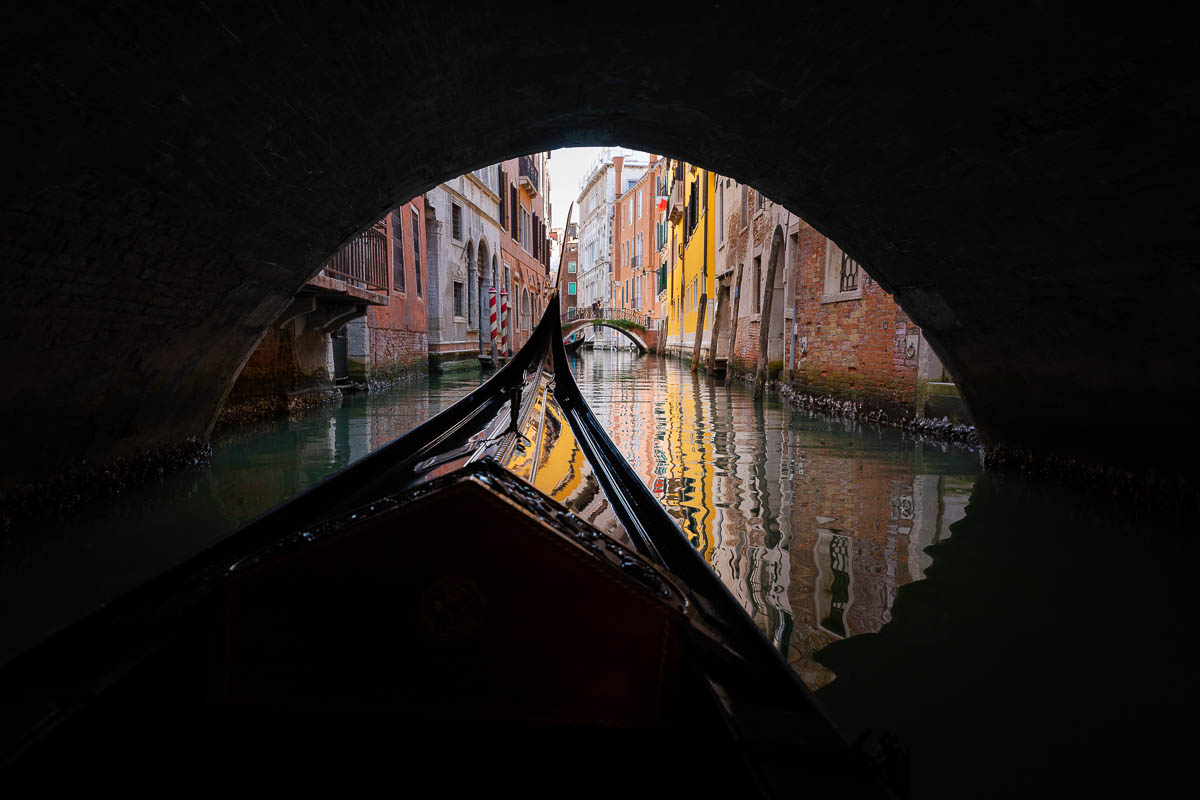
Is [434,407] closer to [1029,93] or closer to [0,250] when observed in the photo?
[0,250]

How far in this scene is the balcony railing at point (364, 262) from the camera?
5786 millimetres

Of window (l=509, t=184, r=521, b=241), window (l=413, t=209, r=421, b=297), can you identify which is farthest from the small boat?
window (l=509, t=184, r=521, b=241)

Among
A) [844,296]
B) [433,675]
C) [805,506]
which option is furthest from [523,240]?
[433,675]

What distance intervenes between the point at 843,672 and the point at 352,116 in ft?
7.97

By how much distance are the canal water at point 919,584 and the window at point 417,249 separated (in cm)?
639

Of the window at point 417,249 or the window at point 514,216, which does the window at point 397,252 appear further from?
the window at point 514,216

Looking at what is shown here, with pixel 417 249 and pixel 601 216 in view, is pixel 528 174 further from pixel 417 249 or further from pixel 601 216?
pixel 601 216

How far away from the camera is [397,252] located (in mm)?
9211

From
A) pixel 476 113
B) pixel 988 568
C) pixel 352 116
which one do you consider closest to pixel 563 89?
pixel 476 113

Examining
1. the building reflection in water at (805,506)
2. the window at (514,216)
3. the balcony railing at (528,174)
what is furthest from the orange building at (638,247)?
the building reflection in water at (805,506)

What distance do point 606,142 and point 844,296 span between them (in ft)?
10.6

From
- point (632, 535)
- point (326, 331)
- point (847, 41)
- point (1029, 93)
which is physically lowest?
point (632, 535)

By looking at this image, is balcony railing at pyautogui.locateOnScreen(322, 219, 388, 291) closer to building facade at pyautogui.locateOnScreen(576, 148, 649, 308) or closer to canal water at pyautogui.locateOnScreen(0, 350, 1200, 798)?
canal water at pyautogui.locateOnScreen(0, 350, 1200, 798)

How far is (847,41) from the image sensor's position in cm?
210
